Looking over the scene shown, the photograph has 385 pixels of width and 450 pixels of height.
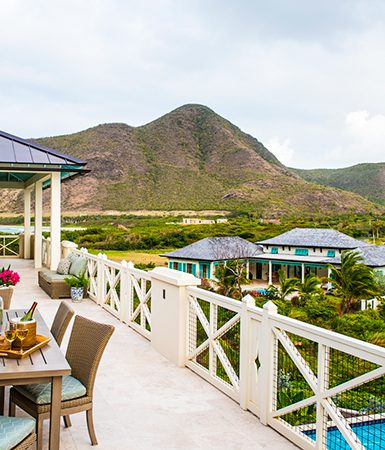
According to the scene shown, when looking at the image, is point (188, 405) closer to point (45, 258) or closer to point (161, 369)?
point (161, 369)

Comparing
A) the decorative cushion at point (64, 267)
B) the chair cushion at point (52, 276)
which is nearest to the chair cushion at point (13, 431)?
the chair cushion at point (52, 276)

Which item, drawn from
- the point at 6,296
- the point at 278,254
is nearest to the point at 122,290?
the point at 6,296

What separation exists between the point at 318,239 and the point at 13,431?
52.5 meters

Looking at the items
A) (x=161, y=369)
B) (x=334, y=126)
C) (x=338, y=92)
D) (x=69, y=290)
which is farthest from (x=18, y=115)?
(x=161, y=369)

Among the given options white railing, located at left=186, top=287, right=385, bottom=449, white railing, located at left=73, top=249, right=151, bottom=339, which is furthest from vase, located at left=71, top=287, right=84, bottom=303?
white railing, located at left=186, top=287, right=385, bottom=449

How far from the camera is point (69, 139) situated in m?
79.3

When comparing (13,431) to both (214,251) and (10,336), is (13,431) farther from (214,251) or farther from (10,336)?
(214,251)

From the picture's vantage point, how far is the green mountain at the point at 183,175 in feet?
243

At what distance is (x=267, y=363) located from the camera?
12.6 ft

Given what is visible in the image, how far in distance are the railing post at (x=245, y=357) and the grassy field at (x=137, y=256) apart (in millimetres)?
43716

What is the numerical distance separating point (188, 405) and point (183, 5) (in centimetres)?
2152

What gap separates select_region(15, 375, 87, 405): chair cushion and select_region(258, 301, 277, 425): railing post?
138 centimetres

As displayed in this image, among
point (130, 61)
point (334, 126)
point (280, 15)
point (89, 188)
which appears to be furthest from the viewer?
point (334, 126)

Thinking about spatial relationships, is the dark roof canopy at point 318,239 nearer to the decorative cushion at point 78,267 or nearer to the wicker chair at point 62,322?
the decorative cushion at point 78,267
